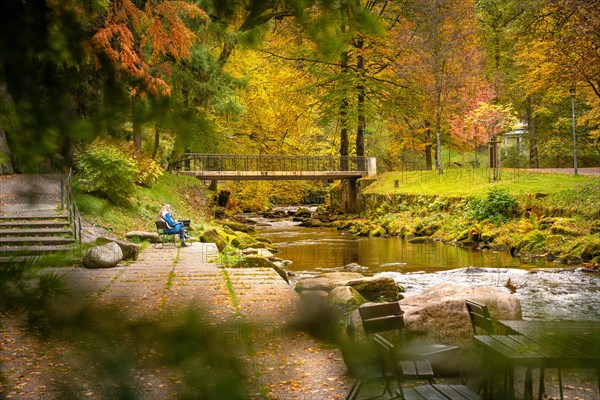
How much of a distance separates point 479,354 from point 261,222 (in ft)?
83.4

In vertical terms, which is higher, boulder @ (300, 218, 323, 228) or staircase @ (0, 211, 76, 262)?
staircase @ (0, 211, 76, 262)

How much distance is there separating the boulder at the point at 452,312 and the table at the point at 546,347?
6.27 ft

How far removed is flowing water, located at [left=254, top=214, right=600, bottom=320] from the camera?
10.1 meters

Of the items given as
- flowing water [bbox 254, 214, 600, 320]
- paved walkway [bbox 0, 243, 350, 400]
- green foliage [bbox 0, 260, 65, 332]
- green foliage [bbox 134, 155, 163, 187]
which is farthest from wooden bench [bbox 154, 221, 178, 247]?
green foliage [bbox 0, 260, 65, 332]

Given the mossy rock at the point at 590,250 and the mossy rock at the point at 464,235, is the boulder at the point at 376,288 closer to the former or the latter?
the mossy rock at the point at 590,250

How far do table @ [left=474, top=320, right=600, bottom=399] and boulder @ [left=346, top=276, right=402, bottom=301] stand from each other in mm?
5357

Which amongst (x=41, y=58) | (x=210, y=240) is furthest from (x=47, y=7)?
(x=210, y=240)

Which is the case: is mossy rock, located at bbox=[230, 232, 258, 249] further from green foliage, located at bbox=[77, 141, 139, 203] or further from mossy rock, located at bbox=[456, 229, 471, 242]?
green foliage, located at bbox=[77, 141, 139, 203]

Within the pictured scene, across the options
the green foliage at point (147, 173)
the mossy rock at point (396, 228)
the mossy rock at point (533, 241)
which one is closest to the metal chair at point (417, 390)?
the mossy rock at point (533, 241)

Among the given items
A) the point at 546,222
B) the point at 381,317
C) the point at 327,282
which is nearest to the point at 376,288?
the point at 327,282

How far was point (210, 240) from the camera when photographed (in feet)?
53.5

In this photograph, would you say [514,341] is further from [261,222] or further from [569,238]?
[261,222]

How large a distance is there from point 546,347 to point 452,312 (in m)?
3.61

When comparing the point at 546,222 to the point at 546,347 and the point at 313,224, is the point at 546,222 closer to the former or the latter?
the point at 313,224
